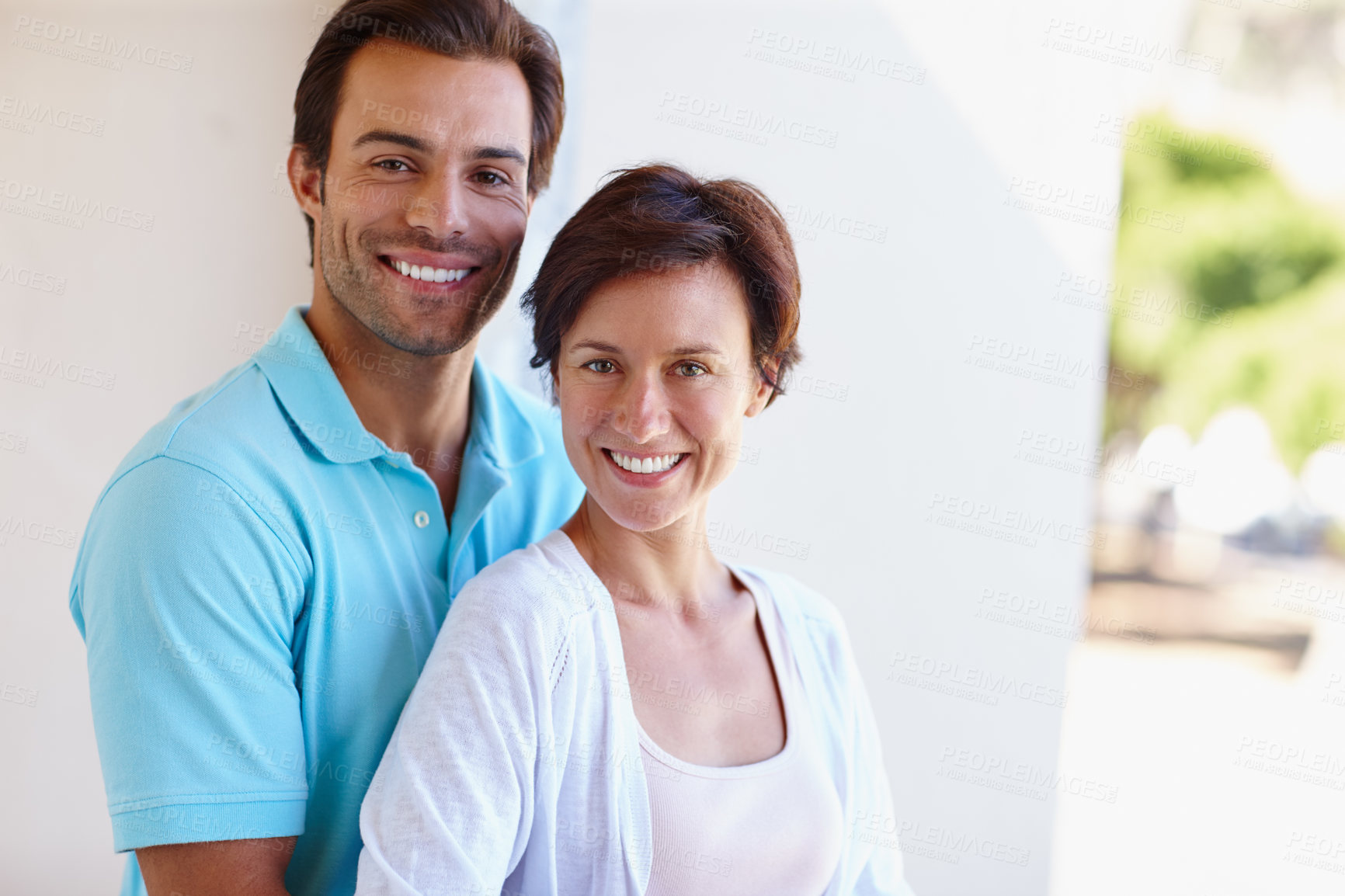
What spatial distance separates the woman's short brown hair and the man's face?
182 millimetres

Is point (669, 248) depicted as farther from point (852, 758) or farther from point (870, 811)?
point (870, 811)

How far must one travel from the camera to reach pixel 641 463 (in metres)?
1.44

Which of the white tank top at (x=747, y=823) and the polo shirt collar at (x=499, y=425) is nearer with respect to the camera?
the white tank top at (x=747, y=823)

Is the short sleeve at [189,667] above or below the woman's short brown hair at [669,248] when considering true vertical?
below

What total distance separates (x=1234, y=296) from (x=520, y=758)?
46.9 ft

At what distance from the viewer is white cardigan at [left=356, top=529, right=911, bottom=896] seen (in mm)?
1180

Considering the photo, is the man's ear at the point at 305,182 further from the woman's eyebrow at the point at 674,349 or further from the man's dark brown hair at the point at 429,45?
the woman's eyebrow at the point at 674,349

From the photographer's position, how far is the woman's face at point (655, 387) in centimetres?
140

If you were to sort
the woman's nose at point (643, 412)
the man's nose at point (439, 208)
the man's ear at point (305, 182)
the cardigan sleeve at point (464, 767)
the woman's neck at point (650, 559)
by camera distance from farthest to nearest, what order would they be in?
the man's ear at point (305, 182) < the man's nose at point (439, 208) < the woman's neck at point (650, 559) < the woman's nose at point (643, 412) < the cardigan sleeve at point (464, 767)

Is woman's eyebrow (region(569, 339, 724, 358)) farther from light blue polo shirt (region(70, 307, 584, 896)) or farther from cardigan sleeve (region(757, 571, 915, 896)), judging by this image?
cardigan sleeve (region(757, 571, 915, 896))

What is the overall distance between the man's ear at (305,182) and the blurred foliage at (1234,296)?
11.9 meters

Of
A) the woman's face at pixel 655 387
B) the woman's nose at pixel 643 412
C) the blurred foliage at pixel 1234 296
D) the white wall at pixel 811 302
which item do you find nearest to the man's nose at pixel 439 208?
the woman's face at pixel 655 387

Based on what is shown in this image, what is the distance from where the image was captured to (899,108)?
259 cm

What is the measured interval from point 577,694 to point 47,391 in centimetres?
168
